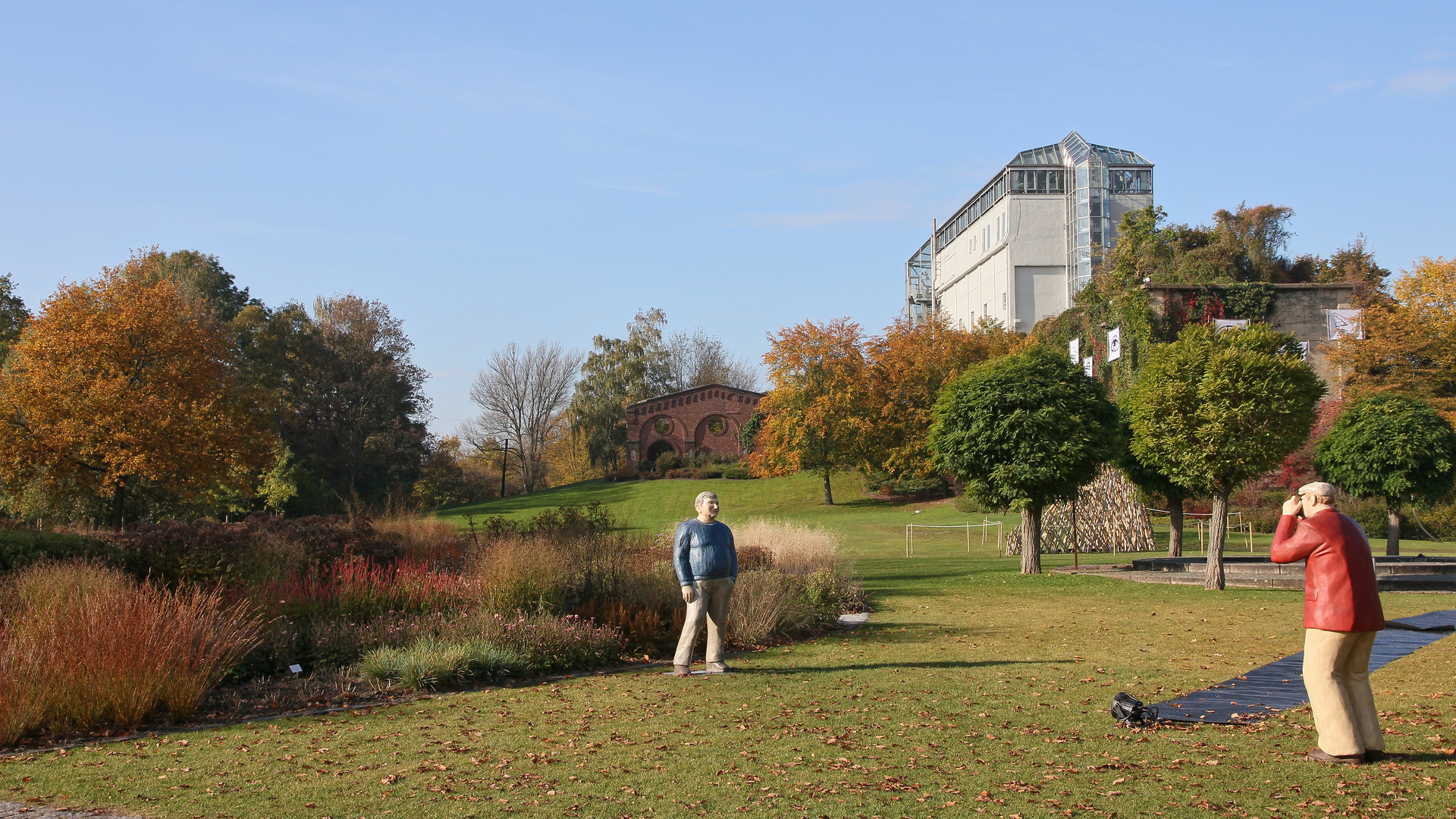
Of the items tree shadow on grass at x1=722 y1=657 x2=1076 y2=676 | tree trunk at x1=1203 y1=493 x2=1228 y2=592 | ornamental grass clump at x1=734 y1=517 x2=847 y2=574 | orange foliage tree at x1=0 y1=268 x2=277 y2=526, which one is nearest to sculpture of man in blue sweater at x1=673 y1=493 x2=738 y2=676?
tree shadow on grass at x1=722 y1=657 x2=1076 y2=676

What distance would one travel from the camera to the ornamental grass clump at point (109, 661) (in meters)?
6.93

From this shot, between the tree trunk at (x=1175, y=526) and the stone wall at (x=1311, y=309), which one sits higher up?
the stone wall at (x=1311, y=309)

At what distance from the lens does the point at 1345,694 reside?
567cm

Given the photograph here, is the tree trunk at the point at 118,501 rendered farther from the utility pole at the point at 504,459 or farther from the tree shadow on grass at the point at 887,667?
the utility pole at the point at 504,459

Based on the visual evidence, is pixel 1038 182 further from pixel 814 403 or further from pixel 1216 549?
pixel 1216 549

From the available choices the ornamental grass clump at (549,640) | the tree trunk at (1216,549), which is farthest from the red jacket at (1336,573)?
the tree trunk at (1216,549)

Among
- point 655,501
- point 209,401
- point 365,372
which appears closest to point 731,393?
point 655,501

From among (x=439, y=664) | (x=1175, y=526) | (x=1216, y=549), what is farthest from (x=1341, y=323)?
(x=439, y=664)

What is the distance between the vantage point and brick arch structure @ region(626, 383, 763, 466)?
217 ft

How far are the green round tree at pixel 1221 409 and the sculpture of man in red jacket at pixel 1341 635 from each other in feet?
36.6

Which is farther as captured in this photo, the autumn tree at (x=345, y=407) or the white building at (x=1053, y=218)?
the white building at (x=1053, y=218)

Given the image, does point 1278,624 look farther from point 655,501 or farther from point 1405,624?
point 655,501

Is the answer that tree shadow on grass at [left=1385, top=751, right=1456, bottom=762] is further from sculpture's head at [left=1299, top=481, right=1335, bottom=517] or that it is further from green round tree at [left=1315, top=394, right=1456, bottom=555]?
green round tree at [left=1315, top=394, right=1456, bottom=555]

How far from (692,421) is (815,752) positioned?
200ft
